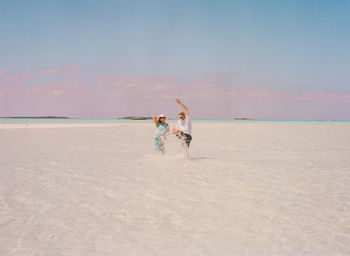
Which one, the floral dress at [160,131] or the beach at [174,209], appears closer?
the beach at [174,209]

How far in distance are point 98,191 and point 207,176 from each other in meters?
2.75

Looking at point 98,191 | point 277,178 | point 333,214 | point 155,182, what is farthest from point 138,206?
point 277,178

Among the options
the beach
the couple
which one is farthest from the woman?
the beach

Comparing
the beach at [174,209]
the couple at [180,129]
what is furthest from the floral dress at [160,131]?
the beach at [174,209]

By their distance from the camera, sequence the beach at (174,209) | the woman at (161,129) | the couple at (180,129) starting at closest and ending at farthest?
the beach at (174,209)
the couple at (180,129)
the woman at (161,129)

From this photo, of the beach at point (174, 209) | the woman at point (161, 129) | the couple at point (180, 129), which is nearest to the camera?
the beach at point (174, 209)

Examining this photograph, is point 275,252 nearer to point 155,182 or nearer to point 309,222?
point 309,222

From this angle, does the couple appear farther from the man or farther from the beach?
the beach

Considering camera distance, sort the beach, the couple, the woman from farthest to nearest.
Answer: the woman → the couple → the beach

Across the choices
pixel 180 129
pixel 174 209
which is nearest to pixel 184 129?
pixel 180 129

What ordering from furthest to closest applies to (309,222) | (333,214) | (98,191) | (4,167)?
1. (4,167)
2. (98,191)
3. (333,214)
4. (309,222)

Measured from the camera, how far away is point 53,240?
4.04 m

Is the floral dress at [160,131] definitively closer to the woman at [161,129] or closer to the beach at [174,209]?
the woman at [161,129]

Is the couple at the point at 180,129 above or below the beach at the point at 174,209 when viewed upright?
above
